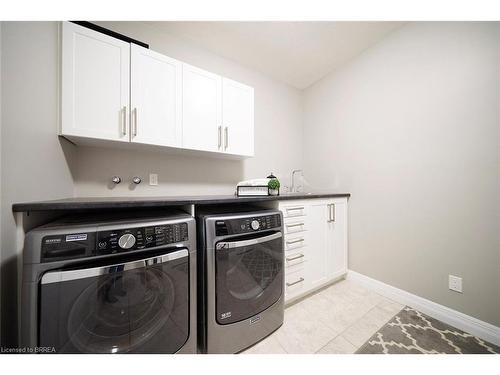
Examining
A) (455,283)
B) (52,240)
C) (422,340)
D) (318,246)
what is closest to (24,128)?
(52,240)

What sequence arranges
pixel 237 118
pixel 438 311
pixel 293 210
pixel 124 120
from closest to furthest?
pixel 124 120
pixel 438 311
pixel 293 210
pixel 237 118

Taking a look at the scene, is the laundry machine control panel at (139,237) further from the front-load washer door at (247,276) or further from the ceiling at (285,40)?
the ceiling at (285,40)

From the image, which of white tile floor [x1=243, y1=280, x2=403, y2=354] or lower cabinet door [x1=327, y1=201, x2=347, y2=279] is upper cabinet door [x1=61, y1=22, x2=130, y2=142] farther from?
lower cabinet door [x1=327, y1=201, x2=347, y2=279]

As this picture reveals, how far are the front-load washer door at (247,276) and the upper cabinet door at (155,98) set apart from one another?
0.97 meters

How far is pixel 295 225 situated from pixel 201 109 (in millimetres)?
1282

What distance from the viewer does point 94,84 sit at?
110 cm

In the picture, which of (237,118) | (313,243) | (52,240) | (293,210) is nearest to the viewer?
(52,240)

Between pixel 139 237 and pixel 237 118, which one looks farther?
pixel 237 118

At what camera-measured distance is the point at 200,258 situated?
98cm

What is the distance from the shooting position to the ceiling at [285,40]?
156cm

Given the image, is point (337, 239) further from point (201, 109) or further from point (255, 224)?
point (201, 109)

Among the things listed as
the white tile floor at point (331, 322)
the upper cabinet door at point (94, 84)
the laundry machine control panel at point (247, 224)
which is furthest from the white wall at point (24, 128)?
the white tile floor at point (331, 322)

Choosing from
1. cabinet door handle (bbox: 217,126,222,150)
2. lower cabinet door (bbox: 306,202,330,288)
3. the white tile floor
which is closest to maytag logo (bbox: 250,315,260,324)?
the white tile floor
